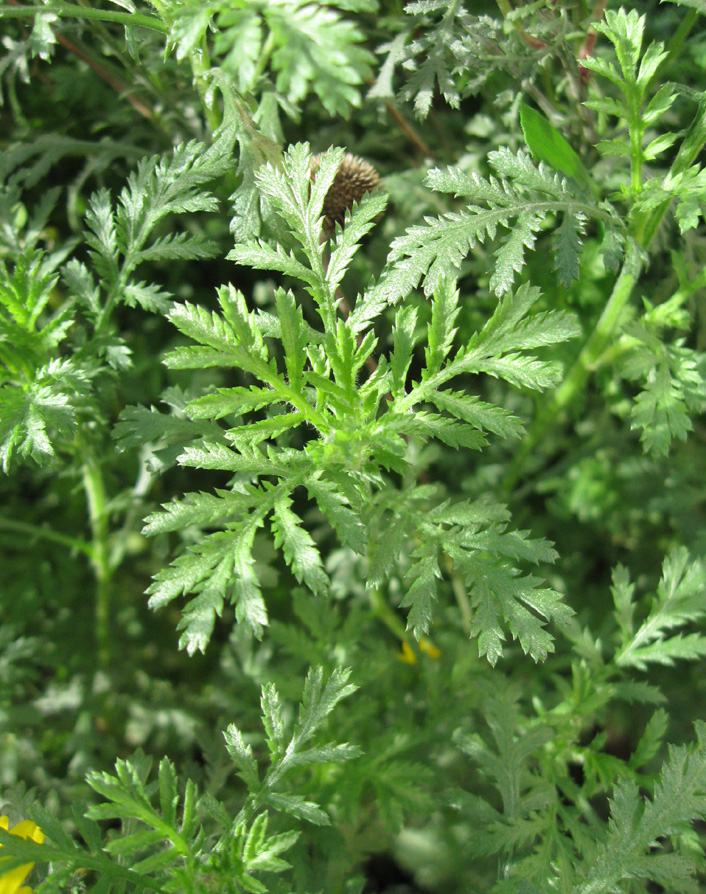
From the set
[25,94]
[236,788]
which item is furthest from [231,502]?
[25,94]

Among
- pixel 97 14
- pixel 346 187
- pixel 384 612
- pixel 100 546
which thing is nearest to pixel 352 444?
pixel 346 187

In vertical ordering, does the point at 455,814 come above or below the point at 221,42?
below

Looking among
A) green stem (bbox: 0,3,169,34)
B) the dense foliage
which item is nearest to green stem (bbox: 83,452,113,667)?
the dense foliage

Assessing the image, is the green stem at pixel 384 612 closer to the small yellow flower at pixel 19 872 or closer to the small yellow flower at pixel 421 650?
the small yellow flower at pixel 421 650

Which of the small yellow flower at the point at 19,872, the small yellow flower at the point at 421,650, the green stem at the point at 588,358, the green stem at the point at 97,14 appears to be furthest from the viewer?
the small yellow flower at the point at 421,650

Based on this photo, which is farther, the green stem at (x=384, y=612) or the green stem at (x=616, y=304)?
the green stem at (x=384, y=612)

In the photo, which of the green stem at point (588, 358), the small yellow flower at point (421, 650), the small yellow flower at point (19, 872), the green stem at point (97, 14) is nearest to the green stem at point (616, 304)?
the green stem at point (588, 358)

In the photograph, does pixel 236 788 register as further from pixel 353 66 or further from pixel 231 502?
pixel 353 66
